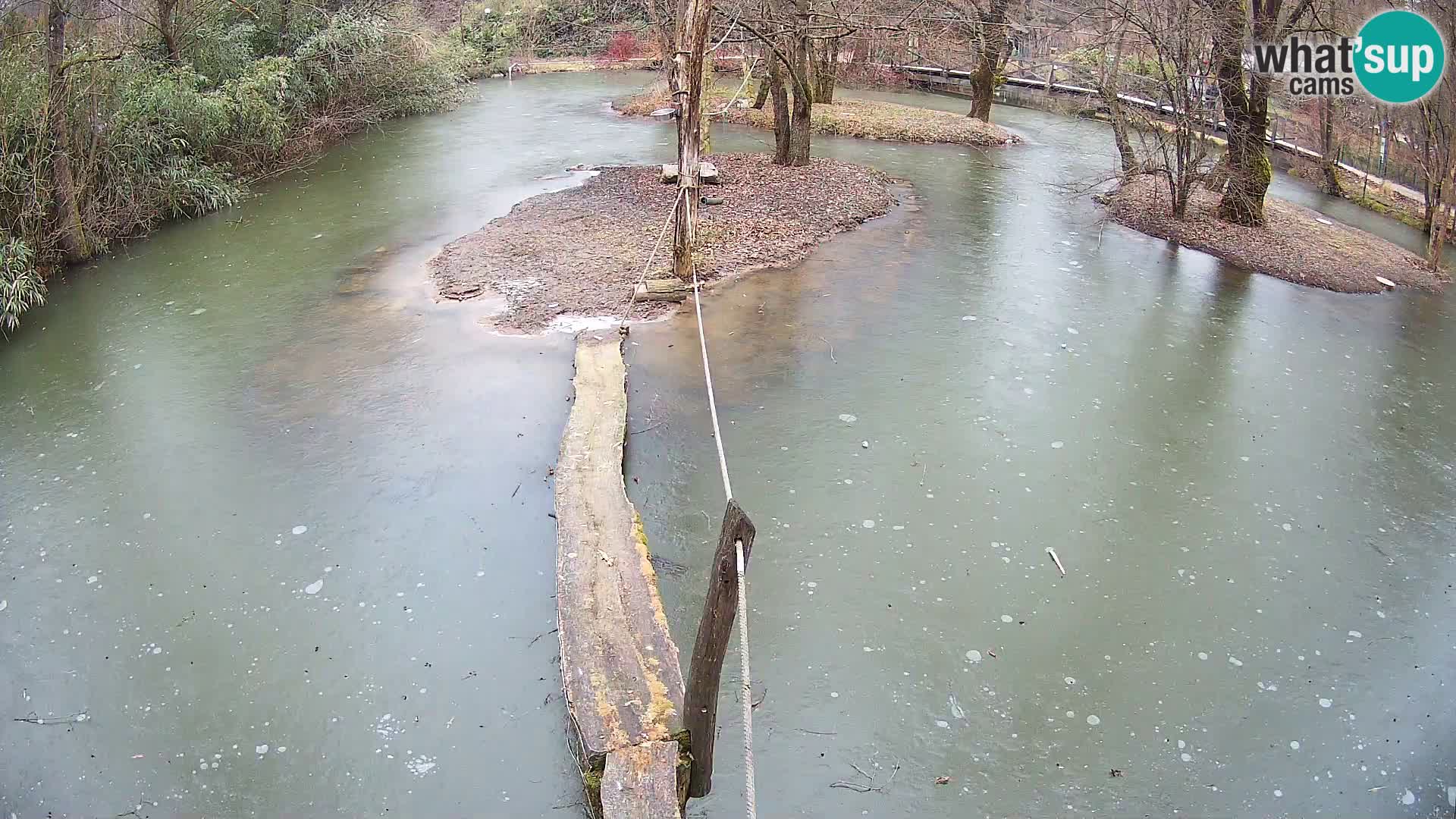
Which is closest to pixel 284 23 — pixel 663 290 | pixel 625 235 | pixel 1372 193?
pixel 625 235

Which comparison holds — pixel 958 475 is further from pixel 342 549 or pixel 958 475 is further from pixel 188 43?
pixel 188 43

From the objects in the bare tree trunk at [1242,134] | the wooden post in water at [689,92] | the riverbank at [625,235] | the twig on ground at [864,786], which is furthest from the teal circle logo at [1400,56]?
the twig on ground at [864,786]

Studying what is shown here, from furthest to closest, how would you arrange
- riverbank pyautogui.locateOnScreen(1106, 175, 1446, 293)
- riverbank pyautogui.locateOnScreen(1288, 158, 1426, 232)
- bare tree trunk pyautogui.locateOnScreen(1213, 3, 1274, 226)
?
riverbank pyautogui.locateOnScreen(1288, 158, 1426, 232) < bare tree trunk pyautogui.locateOnScreen(1213, 3, 1274, 226) < riverbank pyautogui.locateOnScreen(1106, 175, 1446, 293)

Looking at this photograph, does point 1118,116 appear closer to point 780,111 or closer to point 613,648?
point 780,111

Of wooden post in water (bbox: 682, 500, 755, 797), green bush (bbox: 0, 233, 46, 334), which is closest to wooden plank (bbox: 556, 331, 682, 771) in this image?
wooden post in water (bbox: 682, 500, 755, 797)

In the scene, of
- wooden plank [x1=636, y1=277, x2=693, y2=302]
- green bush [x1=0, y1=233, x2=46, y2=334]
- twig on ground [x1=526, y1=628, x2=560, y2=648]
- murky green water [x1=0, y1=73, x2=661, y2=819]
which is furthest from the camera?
wooden plank [x1=636, y1=277, x2=693, y2=302]

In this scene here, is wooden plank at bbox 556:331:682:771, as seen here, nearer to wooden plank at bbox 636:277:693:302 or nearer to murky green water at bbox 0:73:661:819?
murky green water at bbox 0:73:661:819
